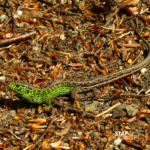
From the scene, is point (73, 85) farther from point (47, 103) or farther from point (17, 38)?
point (17, 38)

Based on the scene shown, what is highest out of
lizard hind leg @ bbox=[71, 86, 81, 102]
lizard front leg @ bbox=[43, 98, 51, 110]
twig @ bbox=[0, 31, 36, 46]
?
twig @ bbox=[0, 31, 36, 46]

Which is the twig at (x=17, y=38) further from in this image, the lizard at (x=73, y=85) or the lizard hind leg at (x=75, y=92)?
the lizard hind leg at (x=75, y=92)

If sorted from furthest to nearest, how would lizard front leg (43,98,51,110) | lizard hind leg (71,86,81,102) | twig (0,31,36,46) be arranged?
twig (0,31,36,46) < lizard hind leg (71,86,81,102) < lizard front leg (43,98,51,110)

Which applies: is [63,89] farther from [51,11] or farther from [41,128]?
[51,11]

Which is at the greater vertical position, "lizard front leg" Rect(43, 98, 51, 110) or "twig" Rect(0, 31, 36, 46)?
"twig" Rect(0, 31, 36, 46)

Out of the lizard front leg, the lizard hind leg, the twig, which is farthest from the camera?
the twig

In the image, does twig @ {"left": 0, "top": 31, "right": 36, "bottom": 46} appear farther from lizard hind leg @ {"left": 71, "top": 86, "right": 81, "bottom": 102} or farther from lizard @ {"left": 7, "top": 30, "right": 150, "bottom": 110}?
lizard hind leg @ {"left": 71, "top": 86, "right": 81, "bottom": 102}

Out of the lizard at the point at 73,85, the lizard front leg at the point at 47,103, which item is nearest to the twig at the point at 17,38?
the lizard at the point at 73,85

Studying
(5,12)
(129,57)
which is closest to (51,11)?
(5,12)

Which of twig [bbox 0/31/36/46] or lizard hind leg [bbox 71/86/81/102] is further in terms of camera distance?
twig [bbox 0/31/36/46]

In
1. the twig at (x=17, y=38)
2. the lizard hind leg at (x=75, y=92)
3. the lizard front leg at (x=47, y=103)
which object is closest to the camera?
the lizard front leg at (x=47, y=103)

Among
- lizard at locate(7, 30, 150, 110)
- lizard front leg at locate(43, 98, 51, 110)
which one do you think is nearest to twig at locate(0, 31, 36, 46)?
lizard at locate(7, 30, 150, 110)

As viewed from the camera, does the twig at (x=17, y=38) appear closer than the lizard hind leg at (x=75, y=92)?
No
